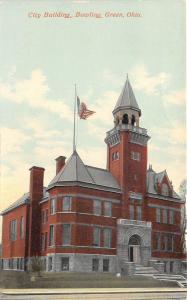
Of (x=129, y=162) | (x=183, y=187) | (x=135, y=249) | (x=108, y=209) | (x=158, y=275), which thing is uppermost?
(x=129, y=162)

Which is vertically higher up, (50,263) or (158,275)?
(50,263)

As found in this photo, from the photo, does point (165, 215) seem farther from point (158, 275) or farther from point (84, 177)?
point (84, 177)

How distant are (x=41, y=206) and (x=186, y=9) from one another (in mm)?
20110

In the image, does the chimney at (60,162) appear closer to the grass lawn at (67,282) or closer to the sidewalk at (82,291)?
the grass lawn at (67,282)

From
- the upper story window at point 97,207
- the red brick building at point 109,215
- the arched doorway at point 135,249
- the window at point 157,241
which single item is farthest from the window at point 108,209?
the window at point 157,241

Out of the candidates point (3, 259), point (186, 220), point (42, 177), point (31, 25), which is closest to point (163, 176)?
point (186, 220)

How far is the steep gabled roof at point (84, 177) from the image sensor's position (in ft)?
108

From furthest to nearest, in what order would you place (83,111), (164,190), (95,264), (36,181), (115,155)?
(115,155) < (95,264) < (164,190) < (36,181) < (83,111)

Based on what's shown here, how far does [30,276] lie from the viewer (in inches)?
1077

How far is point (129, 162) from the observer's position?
1410 inches

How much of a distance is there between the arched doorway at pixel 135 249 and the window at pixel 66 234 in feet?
15.2

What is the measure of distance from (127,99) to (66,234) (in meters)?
11.9

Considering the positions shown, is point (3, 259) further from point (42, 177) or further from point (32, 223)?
point (42, 177)

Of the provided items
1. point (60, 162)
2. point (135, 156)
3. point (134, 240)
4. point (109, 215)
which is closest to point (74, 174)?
point (109, 215)
